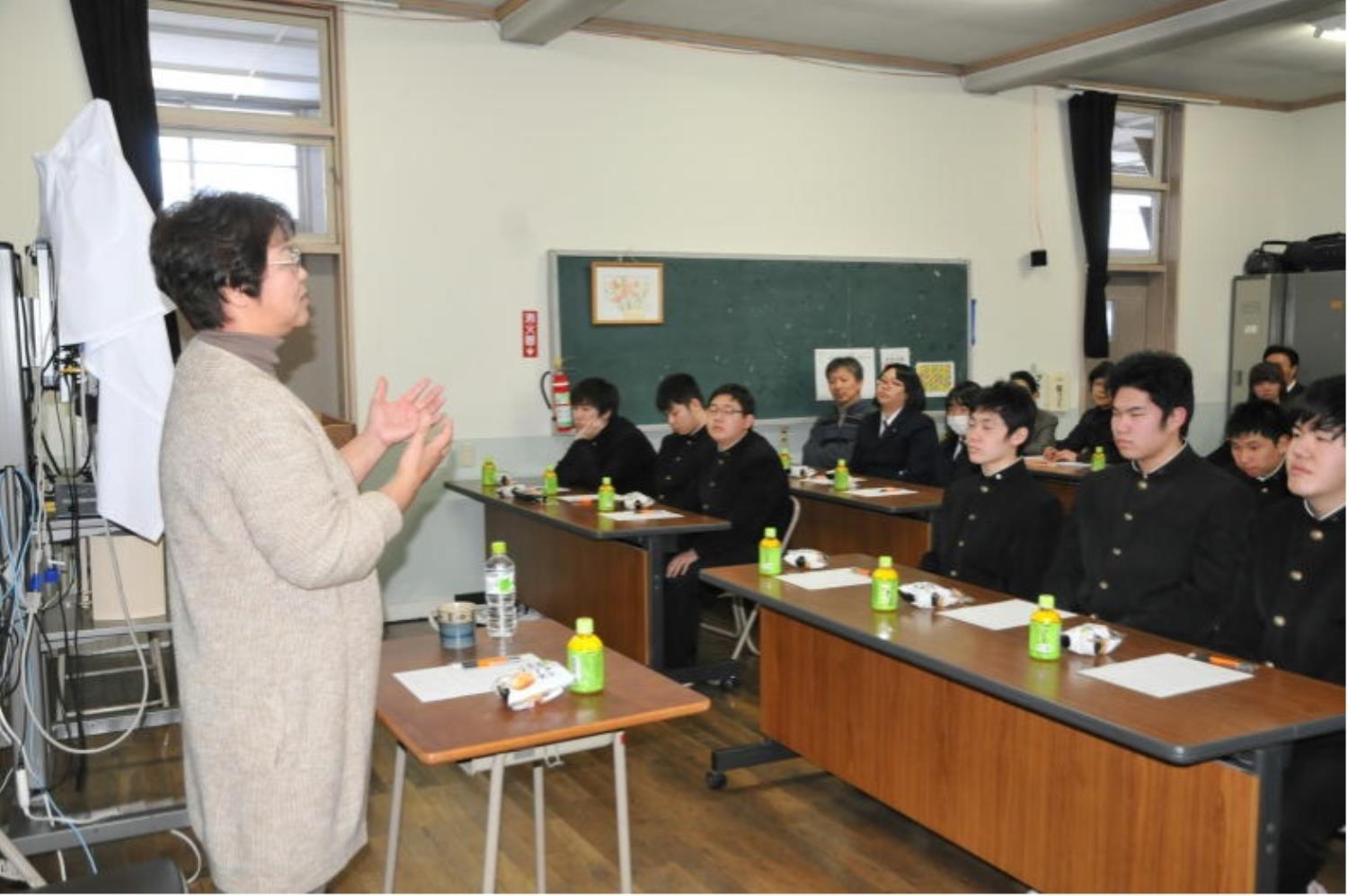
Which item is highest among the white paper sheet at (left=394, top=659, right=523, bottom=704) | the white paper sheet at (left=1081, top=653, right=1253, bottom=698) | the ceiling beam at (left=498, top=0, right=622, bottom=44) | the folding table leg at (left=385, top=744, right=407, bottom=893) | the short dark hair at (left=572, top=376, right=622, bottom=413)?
the ceiling beam at (left=498, top=0, right=622, bottom=44)

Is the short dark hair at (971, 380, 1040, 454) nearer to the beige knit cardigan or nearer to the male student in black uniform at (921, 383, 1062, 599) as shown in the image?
the male student in black uniform at (921, 383, 1062, 599)

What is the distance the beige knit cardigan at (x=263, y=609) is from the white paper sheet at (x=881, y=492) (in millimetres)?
3905

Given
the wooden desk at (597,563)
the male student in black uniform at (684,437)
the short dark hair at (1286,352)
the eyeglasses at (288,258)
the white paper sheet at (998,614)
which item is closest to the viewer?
the eyeglasses at (288,258)

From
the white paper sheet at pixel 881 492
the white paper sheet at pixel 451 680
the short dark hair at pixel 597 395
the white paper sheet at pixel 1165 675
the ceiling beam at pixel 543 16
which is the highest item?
the ceiling beam at pixel 543 16

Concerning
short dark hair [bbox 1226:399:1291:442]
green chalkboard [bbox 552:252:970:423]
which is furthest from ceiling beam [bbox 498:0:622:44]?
short dark hair [bbox 1226:399:1291:442]

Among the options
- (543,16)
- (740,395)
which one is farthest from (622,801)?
(543,16)

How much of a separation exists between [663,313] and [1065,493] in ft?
8.28

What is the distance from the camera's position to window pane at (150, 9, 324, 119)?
18.2 ft

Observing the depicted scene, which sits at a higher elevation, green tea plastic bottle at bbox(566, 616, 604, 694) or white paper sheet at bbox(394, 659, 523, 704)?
green tea plastic bottle at bbox(566, 616, 604, 694)

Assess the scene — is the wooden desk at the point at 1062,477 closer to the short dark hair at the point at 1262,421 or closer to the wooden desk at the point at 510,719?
the short dark hair at the point at 1262,421

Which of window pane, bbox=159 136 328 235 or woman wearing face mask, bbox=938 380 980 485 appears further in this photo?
woman wearing face mask, bbox=938 380 980 485

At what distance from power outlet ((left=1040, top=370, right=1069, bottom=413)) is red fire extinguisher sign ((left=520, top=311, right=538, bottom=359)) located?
383 centimetres

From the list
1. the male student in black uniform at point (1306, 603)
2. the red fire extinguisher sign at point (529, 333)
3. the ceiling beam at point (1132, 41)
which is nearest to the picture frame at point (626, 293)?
the red fire extinguisher sign at point (529, 333)

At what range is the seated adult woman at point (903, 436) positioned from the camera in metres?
5.99
